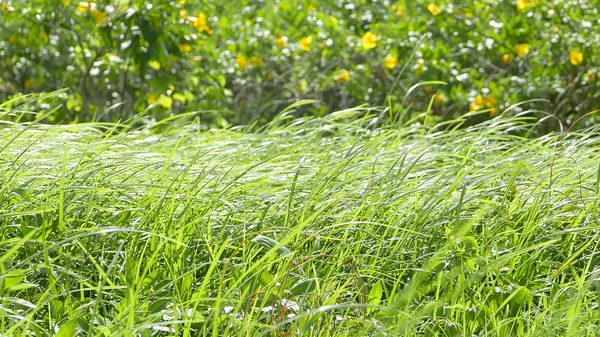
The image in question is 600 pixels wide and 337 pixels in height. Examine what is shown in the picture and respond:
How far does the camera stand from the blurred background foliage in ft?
15.2

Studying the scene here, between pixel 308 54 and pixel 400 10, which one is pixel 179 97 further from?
pixel 400 10

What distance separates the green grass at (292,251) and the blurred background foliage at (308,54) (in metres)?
1.84

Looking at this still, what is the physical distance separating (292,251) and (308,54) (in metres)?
3.71

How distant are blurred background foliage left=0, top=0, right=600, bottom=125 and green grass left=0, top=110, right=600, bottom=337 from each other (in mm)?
1844

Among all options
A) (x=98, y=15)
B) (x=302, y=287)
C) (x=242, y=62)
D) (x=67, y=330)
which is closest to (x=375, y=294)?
(x=302, y=287)

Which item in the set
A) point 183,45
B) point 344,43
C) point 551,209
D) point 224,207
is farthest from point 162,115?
point 551,209

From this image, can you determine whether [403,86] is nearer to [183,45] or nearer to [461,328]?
[183,45]

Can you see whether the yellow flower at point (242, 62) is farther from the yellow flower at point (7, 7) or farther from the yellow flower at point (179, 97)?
the yellow flower at point (7, 7)

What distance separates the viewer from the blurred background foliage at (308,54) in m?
4.62

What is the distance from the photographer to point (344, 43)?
210 inches

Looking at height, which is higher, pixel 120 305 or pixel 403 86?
pixel 120 305

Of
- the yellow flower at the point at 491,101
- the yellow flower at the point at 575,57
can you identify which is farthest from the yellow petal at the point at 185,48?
the yellow flower at the point at 575,57

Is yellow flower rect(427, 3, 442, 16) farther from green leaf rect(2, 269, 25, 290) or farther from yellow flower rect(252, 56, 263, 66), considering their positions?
green leaf rect(2, 269, 25, 290)

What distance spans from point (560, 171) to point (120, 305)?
129cm
